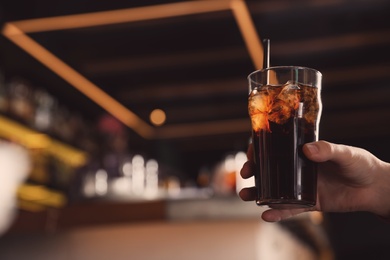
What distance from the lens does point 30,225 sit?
2939 mm

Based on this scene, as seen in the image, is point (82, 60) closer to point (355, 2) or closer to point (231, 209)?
point (355, 2)

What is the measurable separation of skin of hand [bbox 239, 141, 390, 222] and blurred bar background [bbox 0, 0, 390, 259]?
4.26 feet

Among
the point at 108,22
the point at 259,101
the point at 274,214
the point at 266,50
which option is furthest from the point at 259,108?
the point at 108,22

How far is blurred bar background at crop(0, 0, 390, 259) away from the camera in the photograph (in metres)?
2.87

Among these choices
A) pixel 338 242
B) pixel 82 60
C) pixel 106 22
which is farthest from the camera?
pixel 338 242

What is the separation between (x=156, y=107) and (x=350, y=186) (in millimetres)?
4769

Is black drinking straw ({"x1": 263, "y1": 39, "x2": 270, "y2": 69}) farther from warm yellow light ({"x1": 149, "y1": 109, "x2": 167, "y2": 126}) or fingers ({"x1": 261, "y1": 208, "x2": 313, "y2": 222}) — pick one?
warm yellow light ({"x1": 149, "y1": 109, "x2": 167, "y2": 126})

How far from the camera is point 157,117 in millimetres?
6473

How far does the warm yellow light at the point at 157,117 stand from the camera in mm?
6289

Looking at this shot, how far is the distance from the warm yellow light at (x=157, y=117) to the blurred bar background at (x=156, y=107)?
1.3 inches

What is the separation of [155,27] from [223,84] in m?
1.46

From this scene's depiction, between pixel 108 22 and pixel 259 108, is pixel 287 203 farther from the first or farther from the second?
pixel 108 22

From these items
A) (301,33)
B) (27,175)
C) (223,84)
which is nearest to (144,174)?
(27,175)

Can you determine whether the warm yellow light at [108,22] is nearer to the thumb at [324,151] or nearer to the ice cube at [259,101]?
the ice cube at [259,101]
